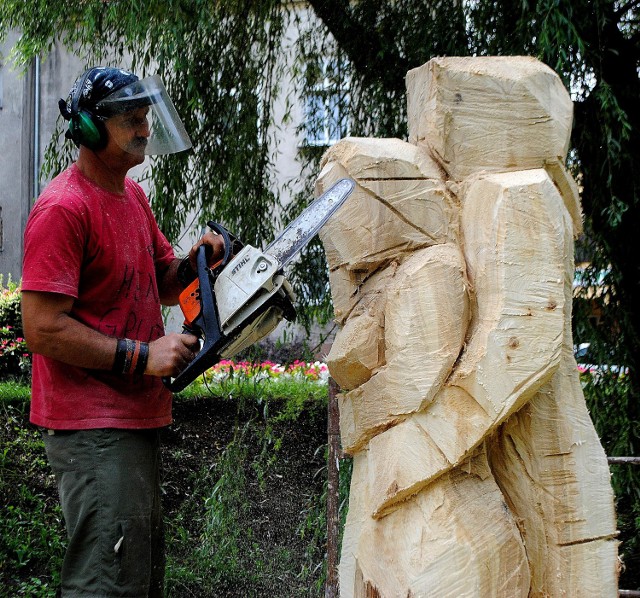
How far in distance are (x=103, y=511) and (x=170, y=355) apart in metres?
0.44

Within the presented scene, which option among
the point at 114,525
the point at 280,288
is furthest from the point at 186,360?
the point at 114,525

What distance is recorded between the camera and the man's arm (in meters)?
1.91

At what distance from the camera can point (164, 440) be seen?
4.89 metres

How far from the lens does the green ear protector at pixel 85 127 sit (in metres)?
2.05

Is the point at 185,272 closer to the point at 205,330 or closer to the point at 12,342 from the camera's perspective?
the point at 205,330

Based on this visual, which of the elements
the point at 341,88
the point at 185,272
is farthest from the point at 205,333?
the point at 341,88

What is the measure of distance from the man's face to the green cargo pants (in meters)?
0.77

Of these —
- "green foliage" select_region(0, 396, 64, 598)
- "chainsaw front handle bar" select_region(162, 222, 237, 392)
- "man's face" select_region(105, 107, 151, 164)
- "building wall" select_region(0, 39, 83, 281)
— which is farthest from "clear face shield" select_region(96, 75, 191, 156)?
"building wall" select_region(0, 39, 83, 281)

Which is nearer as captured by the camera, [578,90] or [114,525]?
[114,525]

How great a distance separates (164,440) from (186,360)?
3.06 metres

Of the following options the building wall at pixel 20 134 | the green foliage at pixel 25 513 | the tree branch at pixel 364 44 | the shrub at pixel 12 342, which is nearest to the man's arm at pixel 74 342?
the tree branch at pixel 364 44

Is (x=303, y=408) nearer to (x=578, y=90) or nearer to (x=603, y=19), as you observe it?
(x=578, y=90)

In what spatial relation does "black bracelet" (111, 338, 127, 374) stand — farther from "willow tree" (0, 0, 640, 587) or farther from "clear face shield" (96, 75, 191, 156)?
"willow tree" (0, 0, 640, 587)

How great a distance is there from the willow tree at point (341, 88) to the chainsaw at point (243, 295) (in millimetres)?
1318
